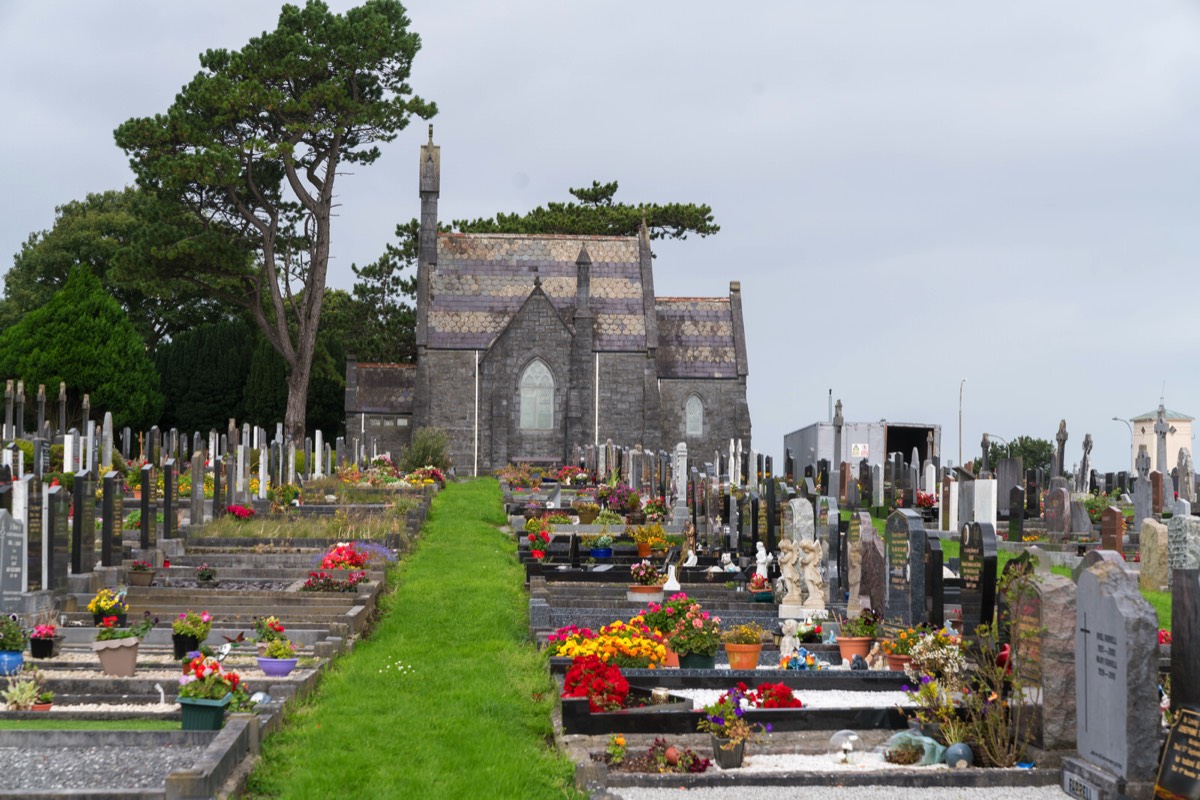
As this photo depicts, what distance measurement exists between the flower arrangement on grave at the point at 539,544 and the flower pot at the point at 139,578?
587cm

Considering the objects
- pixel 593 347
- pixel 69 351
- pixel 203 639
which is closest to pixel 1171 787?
pixel 203 639

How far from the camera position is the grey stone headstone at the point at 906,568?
1327cm

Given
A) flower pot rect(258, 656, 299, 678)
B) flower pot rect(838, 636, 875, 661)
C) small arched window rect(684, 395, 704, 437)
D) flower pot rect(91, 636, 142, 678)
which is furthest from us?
small arched window rect(684, 395, 704, 437)

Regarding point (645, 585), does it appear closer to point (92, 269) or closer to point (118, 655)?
point (118, 655)

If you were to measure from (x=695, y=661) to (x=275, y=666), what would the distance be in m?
3.79

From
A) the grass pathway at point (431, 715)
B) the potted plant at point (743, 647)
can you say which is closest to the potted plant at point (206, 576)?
the grass pathway at point (431, 715)

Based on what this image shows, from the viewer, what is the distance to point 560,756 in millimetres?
10203

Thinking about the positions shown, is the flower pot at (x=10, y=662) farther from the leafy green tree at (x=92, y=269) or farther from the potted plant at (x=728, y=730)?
the leafy green tree at (x=92, y=269)

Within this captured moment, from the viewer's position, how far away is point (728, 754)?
9516 mm

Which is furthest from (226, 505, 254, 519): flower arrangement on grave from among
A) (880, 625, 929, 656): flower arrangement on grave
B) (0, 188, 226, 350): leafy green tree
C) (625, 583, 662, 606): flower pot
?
(0, 188, 226, 350): leafy green tree

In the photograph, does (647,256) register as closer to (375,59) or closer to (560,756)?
(375,59)

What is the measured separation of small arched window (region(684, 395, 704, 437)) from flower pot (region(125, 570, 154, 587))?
3453 centimetres

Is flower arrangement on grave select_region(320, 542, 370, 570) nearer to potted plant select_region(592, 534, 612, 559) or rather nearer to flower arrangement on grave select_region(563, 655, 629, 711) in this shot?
potted plant select_region(592, 534, 612, 559)

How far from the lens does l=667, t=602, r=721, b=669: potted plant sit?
42.5 feet
